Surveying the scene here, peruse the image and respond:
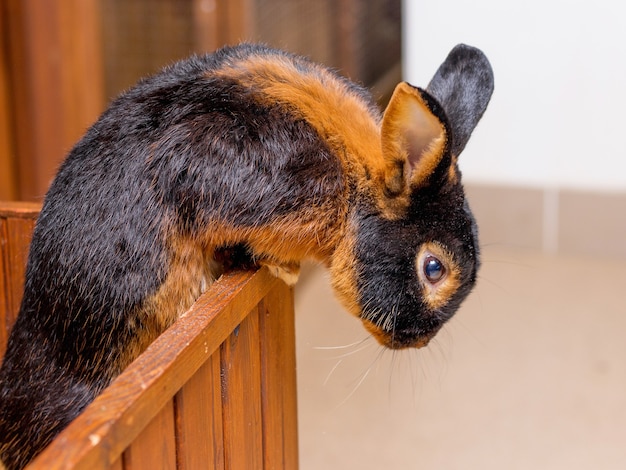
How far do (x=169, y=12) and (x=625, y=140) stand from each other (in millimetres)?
1282

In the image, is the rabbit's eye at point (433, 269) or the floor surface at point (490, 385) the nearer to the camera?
the rabbit's eye at point (433, 269)

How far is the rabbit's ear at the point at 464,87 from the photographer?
1172mm

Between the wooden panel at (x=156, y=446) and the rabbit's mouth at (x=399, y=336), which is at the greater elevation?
the wooden panel at (x=156, y=446)

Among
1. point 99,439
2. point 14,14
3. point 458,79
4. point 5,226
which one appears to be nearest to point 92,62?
point 14,14

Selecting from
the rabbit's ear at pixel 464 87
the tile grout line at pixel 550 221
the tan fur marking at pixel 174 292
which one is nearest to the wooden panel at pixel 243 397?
the tan fur marking at pixel 174 292

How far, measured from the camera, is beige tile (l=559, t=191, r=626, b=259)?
2.28m

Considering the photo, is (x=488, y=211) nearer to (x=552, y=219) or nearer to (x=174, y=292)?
(x=552, y=219)

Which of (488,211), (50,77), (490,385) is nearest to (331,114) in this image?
(490,385)

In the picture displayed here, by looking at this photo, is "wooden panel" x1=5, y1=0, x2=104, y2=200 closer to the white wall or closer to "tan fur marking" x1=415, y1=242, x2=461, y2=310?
the white wall

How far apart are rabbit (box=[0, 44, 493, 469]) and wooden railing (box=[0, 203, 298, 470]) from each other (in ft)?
0.27

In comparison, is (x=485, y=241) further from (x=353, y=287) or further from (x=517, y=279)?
(x=353, y=287)

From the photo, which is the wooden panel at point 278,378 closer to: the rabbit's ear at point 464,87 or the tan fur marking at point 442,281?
the tan fur marking at point 442,281

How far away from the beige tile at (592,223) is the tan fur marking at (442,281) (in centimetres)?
126

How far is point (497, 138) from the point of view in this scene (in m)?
2.23
